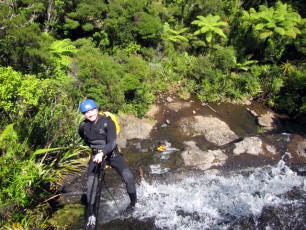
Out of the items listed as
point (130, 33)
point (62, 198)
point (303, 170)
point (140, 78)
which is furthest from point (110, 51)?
point (303, 170)

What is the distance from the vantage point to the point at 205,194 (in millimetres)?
7668

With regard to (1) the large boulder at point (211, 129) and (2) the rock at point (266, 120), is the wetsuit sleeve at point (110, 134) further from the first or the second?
(2) the rock at point (266, 120)

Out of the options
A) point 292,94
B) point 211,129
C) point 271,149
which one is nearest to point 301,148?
point 271,149

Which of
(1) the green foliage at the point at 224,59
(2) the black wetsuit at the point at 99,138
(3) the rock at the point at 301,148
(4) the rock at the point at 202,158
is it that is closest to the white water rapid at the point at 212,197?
(4) the rock at the point at 202,158

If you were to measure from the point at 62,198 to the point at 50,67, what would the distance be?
4.52m

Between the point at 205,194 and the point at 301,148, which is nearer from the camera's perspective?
the point at 205,194

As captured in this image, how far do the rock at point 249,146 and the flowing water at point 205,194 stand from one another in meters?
0.24

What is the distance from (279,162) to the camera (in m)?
9.21

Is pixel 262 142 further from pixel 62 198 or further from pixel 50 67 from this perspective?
pixel 50 67

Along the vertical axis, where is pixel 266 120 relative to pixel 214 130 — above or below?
above

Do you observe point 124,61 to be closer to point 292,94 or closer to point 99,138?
point 99,138

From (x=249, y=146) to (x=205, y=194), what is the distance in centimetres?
272

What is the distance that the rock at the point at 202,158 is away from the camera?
28.7 ft

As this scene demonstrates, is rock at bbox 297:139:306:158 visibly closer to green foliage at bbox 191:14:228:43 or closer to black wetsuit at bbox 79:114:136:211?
green foliage at bbox 191:14:228:43
